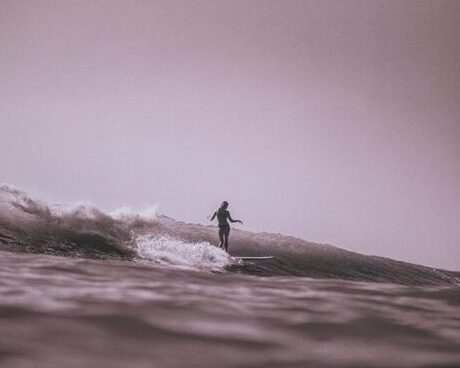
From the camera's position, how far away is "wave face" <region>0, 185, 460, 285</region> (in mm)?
11438

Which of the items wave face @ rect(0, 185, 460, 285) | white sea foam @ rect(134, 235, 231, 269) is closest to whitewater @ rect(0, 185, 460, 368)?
wave face @ rect(0, 185, 460, 285)

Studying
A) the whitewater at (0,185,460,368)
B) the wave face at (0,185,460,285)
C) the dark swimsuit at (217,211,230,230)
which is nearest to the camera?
the whitewater at (0,185,460,368)

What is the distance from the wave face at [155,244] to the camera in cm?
1144

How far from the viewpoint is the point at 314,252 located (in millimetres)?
22297

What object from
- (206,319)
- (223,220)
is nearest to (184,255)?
(223,220)

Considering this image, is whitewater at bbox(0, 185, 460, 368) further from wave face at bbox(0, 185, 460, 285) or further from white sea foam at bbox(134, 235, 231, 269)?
white sea foam at bbox(134, 235, 231, 269)

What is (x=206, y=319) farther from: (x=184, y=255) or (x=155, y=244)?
(x=155, y=244)

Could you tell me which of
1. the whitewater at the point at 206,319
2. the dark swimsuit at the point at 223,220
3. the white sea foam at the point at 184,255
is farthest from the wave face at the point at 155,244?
the whitewater at the point at 206,319

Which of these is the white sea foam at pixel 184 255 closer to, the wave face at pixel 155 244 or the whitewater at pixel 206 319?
the wave face at pixel 155 244

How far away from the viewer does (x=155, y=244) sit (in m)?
14.7

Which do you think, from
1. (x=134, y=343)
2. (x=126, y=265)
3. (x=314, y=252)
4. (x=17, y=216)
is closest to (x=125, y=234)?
(x=17, y=216)

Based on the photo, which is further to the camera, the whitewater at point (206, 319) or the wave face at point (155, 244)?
the wave face at point (155, 244)

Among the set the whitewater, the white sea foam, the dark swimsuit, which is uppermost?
the dark swimsuit

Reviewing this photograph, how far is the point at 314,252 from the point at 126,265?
19.2m
